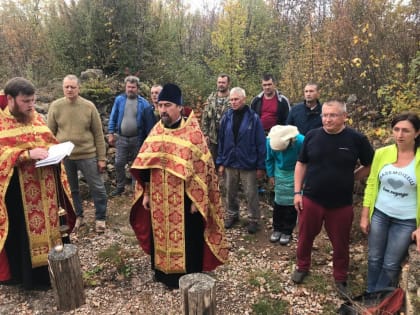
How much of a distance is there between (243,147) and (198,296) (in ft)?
9.13

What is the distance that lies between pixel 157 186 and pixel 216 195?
2.13ft

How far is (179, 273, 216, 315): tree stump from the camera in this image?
2684 mm

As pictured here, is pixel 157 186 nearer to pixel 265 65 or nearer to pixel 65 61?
pixel 65 61

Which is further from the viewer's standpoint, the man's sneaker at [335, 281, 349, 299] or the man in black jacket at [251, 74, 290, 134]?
the man in black jacket at [251, 74, 290, 134]

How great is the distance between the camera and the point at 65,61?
9727mm

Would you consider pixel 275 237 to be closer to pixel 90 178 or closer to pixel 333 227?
pixel 333 227

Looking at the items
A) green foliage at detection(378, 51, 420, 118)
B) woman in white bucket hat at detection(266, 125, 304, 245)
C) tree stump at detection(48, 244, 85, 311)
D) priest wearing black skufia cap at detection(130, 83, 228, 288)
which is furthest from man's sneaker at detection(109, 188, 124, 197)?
green foliage at detection(378, 51, 420, 118)

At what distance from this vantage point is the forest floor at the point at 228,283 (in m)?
3.85

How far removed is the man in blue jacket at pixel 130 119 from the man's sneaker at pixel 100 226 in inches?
55.9

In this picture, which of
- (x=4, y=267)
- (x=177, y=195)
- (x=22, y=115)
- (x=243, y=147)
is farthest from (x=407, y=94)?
(x=4, y=267)

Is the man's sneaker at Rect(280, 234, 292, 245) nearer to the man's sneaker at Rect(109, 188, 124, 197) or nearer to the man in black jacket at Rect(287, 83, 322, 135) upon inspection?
the man in black jacket at Rect(287, 83, 322, 135)

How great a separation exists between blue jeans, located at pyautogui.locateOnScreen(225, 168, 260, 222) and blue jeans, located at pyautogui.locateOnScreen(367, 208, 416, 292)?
2.02 metres

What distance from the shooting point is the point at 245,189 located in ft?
17.8

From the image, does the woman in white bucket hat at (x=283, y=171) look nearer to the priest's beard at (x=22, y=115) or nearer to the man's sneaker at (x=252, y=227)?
the man's sneaker at (x=252, y=227)
